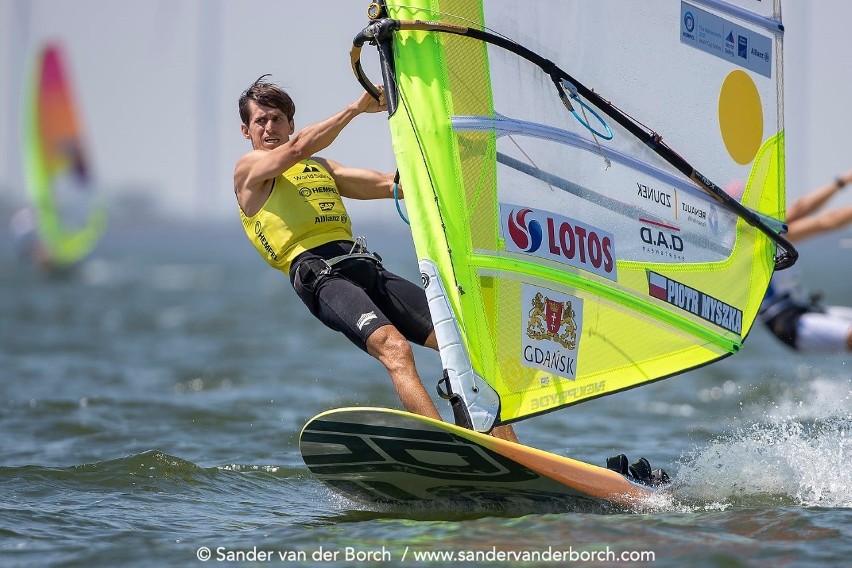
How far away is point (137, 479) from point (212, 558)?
1.91 meters

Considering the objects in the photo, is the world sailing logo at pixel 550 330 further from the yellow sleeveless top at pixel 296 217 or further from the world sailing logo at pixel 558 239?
the yellow sleeveless top at pixel 296 217

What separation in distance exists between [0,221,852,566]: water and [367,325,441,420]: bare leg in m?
0.57

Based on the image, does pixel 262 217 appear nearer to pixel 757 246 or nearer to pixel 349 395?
pixel 757 246

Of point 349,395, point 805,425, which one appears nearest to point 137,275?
point 349,395

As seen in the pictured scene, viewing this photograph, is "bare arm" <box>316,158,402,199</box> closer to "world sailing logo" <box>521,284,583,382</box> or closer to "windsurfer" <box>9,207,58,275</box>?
"world sailing logo" <box>521,284,583,382</box>

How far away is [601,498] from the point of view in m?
5.65

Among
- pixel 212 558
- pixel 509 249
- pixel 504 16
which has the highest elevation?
pixel 504 16

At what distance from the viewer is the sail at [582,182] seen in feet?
17.5

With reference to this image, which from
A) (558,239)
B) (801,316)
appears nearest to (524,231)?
(558,239)

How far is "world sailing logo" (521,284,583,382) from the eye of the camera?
5477 mm

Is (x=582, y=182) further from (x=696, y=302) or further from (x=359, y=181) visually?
(x=359, y=181)

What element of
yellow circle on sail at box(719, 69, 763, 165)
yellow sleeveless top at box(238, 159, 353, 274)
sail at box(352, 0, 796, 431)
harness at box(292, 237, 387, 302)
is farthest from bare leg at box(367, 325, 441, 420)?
yellow circle on sail at box(719, 69, 763, 165)

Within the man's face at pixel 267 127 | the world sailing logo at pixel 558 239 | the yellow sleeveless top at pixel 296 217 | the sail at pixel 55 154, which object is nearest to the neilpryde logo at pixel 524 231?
the world sailing logo at pixel 558 239

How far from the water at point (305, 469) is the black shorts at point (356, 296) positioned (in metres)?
0.95
